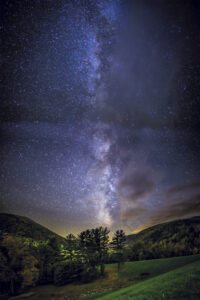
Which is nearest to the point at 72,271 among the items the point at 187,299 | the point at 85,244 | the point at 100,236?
the point at 85,244

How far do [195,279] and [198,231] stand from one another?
63825 mm

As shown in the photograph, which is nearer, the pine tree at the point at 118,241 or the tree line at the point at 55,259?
the tree line at the point at 55,259

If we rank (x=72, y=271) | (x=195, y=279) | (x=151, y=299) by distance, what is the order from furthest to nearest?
(x=72, y=271), (x=195, y=279), (x=151, y=299)

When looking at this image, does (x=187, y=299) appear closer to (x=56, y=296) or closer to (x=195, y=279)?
(x=195, y=279)

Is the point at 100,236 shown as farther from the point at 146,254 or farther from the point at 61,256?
the point at 146,254

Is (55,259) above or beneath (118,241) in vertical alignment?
beneath

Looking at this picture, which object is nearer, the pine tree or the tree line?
the tree line

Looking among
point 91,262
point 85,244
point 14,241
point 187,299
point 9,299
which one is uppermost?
point 187,299

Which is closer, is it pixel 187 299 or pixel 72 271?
pixel 187 299

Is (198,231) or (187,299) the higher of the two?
(187,299)

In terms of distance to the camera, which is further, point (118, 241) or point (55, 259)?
point (55, 259)

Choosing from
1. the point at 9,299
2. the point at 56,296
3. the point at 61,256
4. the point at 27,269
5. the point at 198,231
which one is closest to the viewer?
the point at 56,296

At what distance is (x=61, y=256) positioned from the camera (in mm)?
48781

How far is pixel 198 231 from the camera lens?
201ft
